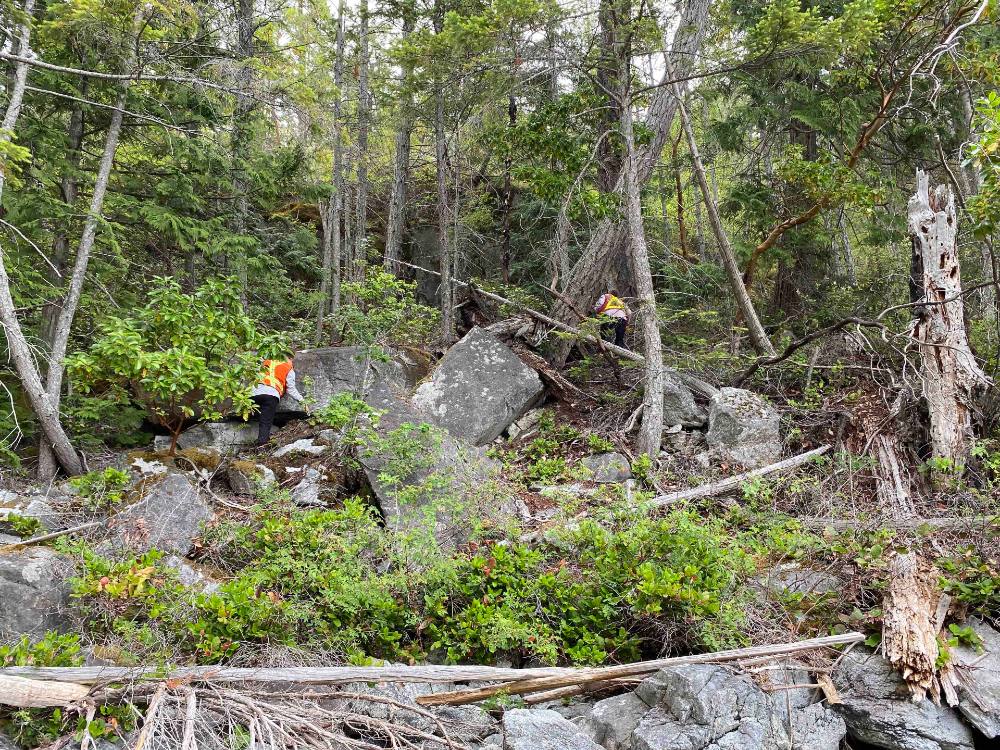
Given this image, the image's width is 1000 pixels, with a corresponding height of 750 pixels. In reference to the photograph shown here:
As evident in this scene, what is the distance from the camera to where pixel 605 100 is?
28.3ft

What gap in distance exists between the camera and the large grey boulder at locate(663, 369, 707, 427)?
870 centimetres

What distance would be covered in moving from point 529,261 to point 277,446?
700 centimetres

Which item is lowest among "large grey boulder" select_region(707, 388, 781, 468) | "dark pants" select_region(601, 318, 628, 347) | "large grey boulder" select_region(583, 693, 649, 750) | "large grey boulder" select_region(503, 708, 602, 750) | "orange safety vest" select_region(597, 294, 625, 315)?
"large grey boulder" select_region(583, 693, 649, 750)

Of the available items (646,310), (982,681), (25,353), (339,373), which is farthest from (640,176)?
(25,353)

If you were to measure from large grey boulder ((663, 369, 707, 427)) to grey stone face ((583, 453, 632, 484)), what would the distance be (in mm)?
1109

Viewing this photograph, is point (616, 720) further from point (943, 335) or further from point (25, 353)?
point (25, 353)

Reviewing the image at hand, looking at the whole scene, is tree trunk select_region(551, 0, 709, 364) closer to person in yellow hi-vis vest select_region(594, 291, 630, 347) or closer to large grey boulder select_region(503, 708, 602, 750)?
person in yellow hi-vis vest select_region(594, 291, 630, 347)

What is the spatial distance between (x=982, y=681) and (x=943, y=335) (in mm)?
4047

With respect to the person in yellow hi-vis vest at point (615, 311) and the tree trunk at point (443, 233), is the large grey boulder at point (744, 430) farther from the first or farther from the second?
the tree trunk at point (443, 233)

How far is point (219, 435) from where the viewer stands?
8.46 meters

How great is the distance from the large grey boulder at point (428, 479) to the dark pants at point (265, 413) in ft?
4.86

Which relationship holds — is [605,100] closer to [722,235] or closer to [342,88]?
[722,235]

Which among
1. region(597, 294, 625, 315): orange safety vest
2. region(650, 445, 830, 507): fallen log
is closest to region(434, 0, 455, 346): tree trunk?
region(597, 294, 625, 315): orange safety vest

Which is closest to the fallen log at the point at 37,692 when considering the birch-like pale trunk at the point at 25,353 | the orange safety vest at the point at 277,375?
the orange safety vest at the point at 277,375
